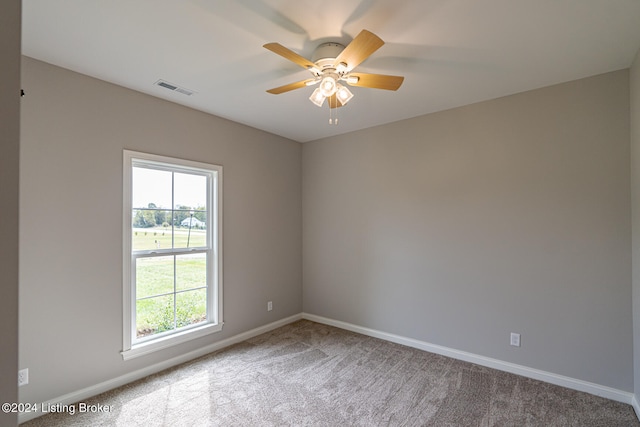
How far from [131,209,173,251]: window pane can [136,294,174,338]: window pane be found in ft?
1.75

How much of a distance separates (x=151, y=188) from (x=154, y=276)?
0.88m

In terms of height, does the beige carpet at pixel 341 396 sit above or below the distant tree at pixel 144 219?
below

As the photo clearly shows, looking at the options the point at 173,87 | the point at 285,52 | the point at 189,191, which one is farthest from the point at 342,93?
the point at 189,191

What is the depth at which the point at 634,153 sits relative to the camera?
90.5 inches

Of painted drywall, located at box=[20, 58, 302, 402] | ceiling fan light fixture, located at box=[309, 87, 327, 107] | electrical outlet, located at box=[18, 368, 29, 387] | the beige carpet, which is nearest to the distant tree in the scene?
painted drywall, located at box=[20, 58, 302, 402]

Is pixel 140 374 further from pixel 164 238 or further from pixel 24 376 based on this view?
pixel 164 238

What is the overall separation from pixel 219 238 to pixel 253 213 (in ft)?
1.93

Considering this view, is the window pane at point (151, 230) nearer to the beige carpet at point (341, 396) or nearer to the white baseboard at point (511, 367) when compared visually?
the beige carpet at point (341, 396)

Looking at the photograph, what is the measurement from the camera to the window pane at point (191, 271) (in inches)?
125

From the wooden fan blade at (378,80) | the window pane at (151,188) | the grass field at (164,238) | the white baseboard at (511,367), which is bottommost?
the white baseboard at (511,367)

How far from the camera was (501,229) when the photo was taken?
9.66 ft

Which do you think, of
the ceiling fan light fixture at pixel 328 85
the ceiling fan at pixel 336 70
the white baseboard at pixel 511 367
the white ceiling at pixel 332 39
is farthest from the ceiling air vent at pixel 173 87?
the white baseboard at pixel 511 367

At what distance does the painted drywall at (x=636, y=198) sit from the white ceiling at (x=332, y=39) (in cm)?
20

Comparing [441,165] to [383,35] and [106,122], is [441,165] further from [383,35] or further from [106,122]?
[106,122]
